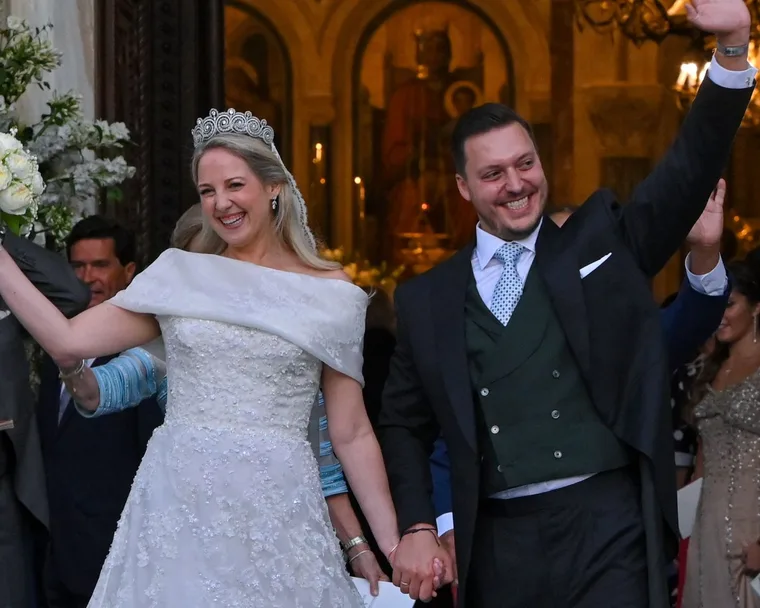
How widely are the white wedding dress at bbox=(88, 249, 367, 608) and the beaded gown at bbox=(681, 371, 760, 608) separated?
2.02 meters

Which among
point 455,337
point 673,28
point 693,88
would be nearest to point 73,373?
point 455,337

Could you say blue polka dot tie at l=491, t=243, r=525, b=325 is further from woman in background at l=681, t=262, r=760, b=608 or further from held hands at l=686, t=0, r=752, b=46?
woman in background at l=681, t=262, r=760, b=608

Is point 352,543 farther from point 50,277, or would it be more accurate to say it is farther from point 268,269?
point 50,277

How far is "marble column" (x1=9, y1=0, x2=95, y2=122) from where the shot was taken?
602cm

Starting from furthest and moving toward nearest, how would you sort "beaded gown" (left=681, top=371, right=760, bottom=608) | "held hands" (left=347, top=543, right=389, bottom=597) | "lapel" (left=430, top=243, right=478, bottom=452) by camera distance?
"beaded gown" (left=681, top=371, right=760, bottom=608)
"held hands" (left=347, top=543, right=389, bottom=597)
"lapel" (left=430, top=243, right=478, bottom=452)

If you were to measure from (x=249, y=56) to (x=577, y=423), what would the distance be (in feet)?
27.8

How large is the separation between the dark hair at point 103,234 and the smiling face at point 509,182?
7.35 ft

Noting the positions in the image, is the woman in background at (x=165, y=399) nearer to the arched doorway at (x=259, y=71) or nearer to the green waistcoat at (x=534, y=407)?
the green waistcoat at (x=534, y=407)

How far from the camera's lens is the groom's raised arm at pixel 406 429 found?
403 centimetres

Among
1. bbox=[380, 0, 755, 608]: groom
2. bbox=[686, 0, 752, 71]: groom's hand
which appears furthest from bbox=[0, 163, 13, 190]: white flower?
bbox=[686, 0, 752, 71]: groom's hand

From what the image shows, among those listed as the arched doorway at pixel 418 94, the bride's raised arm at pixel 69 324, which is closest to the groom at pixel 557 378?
the bride's raised arm at pixel 69 324

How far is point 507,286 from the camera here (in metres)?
3.90

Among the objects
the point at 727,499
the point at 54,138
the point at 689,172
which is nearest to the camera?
the point at 689,172

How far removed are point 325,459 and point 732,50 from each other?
1.71m
